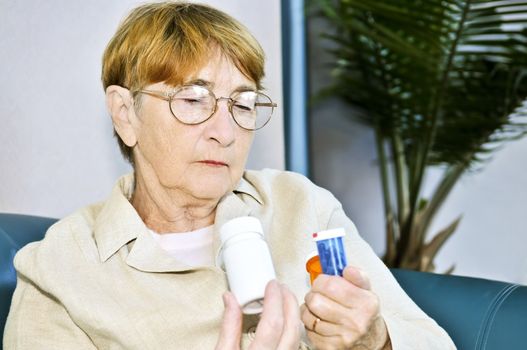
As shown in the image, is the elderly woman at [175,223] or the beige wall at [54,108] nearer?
the elderly woman at [175,223]

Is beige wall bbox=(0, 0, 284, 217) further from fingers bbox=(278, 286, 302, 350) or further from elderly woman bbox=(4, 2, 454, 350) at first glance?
fingers bbox=(278, 286, 302, 350)

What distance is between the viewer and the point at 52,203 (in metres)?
1.54

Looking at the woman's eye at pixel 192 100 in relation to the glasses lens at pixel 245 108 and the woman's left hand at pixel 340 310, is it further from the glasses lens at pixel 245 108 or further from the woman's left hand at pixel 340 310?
the woman's left hand at pixel 340 310

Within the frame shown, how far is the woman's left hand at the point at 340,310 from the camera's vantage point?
86 cm

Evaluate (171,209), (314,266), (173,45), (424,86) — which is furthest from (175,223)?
(424,86)

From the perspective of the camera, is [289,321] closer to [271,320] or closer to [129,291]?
[271,320]

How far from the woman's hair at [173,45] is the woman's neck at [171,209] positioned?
0.71ft

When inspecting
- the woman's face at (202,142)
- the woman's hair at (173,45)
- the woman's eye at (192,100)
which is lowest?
the woman's face at (202,142)

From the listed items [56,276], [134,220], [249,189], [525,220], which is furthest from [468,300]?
[525,220]

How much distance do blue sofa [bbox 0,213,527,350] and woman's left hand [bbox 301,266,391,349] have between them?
0.41 meters

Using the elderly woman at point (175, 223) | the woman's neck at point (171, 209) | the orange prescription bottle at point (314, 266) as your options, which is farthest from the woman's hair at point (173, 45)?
the orange prescription bottle at point (314, 266)

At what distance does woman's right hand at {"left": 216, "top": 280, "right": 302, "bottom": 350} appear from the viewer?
85 cm

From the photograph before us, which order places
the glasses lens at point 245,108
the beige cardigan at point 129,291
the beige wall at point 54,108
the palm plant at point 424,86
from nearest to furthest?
the beige cardigan at point 129,291
the glasses lens at point 245,108
the beige wall at point 54,108
the palm plant at point 424,86

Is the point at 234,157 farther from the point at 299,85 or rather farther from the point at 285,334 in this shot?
the point at 299,85
